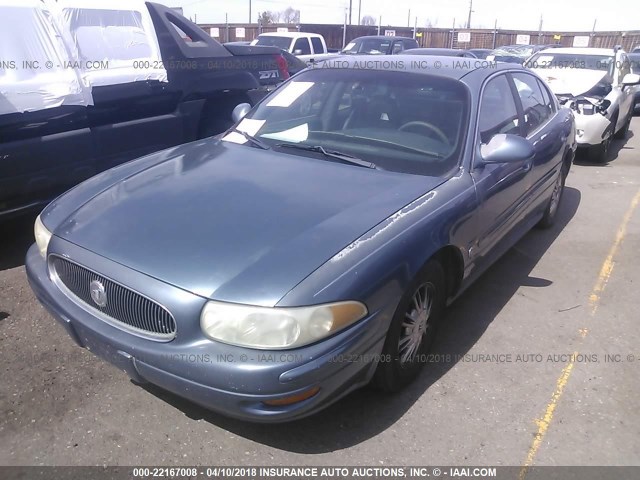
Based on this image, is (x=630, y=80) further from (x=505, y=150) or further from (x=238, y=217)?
(x=238, y=217)

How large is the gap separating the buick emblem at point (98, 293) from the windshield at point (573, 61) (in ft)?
31.4

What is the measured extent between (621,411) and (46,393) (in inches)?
114

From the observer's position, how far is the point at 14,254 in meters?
4.45

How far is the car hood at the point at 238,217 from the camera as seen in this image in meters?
2.27

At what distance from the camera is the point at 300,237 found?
2451 millimetres

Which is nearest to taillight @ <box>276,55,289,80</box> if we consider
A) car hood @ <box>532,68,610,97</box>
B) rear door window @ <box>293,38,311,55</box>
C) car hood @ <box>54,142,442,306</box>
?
car hood @ <box>54,142,442,306</box>

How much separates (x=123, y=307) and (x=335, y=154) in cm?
154

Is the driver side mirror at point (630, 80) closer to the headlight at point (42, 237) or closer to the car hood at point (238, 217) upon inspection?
the car hood at point (238, 217)

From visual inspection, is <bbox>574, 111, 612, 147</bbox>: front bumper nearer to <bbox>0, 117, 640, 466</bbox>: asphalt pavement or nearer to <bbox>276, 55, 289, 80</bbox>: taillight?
<bbox>276, 55, 289, 80</bbox>: taillight

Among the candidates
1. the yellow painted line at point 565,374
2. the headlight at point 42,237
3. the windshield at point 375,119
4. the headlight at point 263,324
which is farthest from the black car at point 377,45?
the headlight at point 263,324

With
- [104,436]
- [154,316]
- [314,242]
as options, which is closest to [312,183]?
[314,242]

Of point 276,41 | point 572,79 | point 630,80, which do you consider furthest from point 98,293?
point 276,41

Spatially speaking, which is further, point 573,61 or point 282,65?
point 573,61

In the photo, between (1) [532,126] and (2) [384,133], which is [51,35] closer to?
(2) [384,133]
